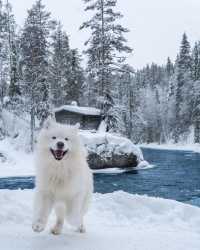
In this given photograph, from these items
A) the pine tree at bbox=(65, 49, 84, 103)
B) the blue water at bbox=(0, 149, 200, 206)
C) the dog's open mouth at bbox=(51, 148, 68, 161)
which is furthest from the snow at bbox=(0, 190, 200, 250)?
the pine tree at bbox=(65, 49, 84, 103)

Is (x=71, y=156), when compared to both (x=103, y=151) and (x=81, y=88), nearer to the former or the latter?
(x=103, y=151)

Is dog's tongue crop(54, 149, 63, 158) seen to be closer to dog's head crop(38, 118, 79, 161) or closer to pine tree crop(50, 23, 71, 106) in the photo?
dog's head crop(38, 118, 79, 161)

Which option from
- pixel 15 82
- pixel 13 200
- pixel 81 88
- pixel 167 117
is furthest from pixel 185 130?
pixel 13 200

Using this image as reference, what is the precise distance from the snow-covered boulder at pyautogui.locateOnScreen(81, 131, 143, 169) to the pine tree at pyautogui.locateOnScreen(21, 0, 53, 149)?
12.7 metres

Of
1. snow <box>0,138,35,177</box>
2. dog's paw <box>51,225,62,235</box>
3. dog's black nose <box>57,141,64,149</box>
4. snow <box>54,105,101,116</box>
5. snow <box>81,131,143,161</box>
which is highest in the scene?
snow <box>54,105,101,116</box>

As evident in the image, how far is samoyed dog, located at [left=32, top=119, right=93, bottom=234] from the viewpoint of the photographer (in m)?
5.30

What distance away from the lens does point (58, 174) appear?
530cm

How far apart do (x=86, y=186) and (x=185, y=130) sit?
6309 centimetres

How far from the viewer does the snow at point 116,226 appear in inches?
211

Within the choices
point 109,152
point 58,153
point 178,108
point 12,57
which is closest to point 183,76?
point 178,108

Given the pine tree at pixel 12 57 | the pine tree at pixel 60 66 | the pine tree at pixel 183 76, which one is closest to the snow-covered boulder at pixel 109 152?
the pine tree at pixel 12 57

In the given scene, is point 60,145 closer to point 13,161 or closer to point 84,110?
point 13,161

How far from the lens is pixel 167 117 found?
266 ft

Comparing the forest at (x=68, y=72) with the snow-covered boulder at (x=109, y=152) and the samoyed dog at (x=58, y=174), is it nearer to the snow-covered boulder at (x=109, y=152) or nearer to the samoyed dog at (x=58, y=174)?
the snow-covered boulder at (x=109, y=152)
